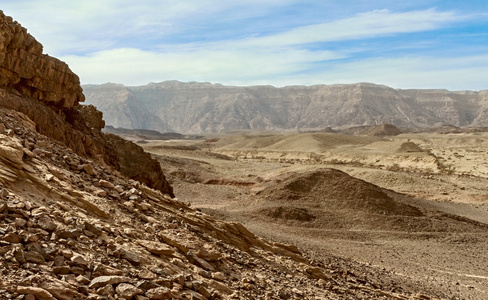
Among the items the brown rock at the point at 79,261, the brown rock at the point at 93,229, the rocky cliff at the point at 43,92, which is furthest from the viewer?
the rocky cliff at the point at 43,92

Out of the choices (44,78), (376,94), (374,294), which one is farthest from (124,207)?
(376,94)

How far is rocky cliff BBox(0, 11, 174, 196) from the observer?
1085 centimetres

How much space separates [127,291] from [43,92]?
838cm

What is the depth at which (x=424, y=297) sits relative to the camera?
1051 cm

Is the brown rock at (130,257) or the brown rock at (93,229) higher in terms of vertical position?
the brown rock at (93,229)

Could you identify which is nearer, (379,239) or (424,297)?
(424,297)

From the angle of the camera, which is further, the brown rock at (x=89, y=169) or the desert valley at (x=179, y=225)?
the brown rock at (x=89, y=169)

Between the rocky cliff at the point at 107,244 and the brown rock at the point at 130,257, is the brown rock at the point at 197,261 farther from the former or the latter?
the brown rock at the point at 130,257

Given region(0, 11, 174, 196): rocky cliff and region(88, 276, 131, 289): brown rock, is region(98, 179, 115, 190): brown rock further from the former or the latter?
region(0, 11, 174, 196): rocky cliff

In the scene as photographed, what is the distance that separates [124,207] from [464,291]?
8.72 m

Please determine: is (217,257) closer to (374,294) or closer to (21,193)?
(21,193)

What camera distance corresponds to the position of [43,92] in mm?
12188

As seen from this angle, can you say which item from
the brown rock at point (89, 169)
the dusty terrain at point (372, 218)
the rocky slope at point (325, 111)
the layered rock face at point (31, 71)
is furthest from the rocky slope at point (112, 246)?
the rocky slope at point (325, 111)

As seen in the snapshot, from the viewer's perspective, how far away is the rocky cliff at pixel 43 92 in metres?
10.9
